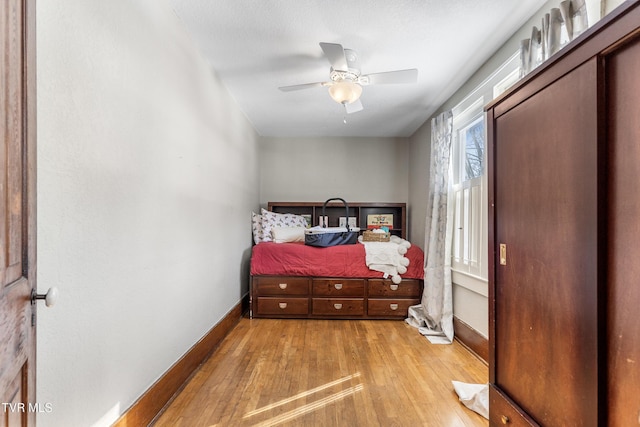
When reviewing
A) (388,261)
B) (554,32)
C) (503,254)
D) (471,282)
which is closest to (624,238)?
(503,254)

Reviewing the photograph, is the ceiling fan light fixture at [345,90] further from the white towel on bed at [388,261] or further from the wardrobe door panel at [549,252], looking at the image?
the white towel on bed at [388,261]

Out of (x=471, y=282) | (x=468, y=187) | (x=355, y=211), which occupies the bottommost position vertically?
(x=471, y=282)

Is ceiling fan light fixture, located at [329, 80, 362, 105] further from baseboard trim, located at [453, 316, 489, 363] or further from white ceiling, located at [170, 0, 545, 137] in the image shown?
baseboard trim, located at [453, 316, 489, 363]

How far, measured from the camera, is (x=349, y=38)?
209 centimetres

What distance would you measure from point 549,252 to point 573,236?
0.11 metres

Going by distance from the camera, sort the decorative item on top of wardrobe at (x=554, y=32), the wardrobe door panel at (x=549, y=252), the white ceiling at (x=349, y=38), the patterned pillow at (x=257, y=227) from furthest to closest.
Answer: the patterned pillow at (x=257, y=227), the white ceiling at (x=349, y=38), the decorative item on top of wardrobe at (x=554, y=32), the wardrobe door panel at (x=549, y=252)

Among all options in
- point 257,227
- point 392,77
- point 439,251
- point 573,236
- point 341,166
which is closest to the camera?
point 573,236

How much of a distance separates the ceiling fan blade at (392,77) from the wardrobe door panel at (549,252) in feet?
3.67

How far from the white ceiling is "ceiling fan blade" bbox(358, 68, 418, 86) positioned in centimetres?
18

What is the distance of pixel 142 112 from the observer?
1539mm

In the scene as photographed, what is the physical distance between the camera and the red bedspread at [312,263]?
3.47 m

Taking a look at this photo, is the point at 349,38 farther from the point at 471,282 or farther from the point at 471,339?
the point at 471,339

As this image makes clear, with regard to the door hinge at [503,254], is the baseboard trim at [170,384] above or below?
below

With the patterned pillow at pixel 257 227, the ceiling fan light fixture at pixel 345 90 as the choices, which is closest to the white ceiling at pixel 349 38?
the ceiling fan light fixture at pixel 345 90
